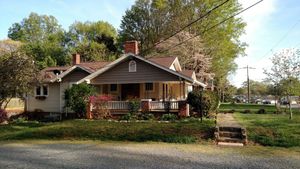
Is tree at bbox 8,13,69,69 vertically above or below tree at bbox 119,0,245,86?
above

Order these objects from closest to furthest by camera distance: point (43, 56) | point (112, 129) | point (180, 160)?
point (180, 160), point (112, 129), point (43, 56)

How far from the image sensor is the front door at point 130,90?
26.7 meters

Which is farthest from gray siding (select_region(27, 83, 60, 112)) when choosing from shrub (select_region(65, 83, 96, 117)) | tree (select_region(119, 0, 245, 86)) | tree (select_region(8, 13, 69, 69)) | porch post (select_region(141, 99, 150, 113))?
tree (select_region(8, 13, 69, 69))

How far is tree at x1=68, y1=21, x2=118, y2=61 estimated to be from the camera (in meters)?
52.9

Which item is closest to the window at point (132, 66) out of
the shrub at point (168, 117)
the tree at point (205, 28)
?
the shrub at point (168, 117)

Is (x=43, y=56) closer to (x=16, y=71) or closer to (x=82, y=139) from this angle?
(x=16, y=71)

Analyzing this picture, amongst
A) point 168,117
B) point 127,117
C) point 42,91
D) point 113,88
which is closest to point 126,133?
point 168,117

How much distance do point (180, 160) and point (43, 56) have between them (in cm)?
5239

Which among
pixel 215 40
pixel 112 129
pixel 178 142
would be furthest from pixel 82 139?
pixel 215 40

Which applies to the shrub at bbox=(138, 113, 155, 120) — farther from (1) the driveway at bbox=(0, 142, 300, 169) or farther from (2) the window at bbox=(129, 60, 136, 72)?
(1) the driveway at bbox=(0, 142, 300, 169)

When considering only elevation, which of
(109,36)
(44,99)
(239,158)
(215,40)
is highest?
(109,36)

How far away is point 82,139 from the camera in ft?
51.4

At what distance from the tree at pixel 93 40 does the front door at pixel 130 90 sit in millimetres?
24715

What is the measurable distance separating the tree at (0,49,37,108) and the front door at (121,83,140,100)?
8330 mm
